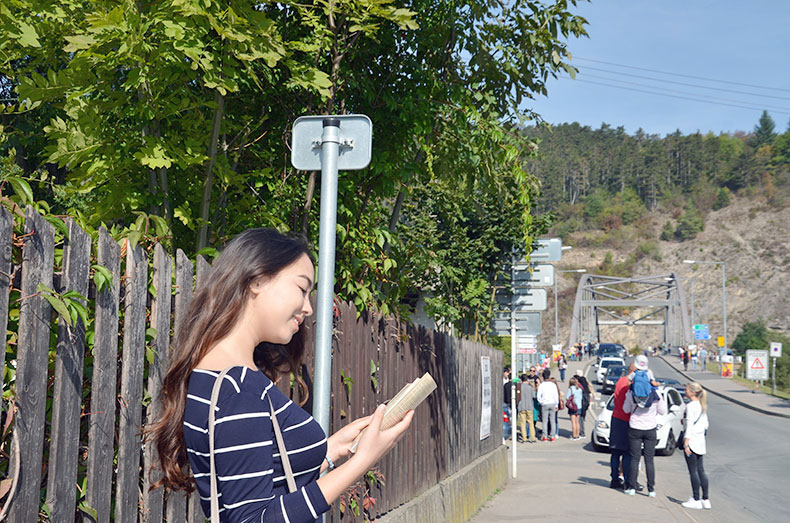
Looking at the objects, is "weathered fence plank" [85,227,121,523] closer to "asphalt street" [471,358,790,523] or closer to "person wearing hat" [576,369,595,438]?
"asphalt street" [471,358,790,523]

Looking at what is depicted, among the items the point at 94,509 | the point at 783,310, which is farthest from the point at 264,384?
the point at 783,310

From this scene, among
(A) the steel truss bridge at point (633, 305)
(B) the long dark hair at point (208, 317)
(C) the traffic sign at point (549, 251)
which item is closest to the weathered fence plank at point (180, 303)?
(B) the long dark hair at point (208, 317)

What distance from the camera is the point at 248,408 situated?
1.89 meters

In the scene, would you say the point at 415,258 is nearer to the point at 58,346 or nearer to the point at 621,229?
the point at 58,346

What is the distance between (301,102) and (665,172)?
191324mm

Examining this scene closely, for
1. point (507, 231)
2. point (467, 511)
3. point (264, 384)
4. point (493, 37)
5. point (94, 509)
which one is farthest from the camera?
point (507, 231)

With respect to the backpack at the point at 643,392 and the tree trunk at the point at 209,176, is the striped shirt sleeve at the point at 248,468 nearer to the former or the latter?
the tree trunk at the point at 209,176

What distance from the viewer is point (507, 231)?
20.5 m

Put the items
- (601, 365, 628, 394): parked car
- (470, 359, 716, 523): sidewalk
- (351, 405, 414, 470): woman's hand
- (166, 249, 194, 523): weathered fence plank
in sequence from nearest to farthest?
(351, 405, 414, 470): woman's hand < (166, 249, 194, 523): weathered fence plank < (470, 359, 716, 523): sidewalk < (601, 365, 628, 394): parked car

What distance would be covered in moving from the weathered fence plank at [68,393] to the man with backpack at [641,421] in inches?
407

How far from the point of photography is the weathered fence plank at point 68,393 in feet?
8.20

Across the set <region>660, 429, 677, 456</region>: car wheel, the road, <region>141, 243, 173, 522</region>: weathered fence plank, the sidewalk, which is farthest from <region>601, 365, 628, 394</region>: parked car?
<region>141, 243, 173, 522</region>: weathered fence plank

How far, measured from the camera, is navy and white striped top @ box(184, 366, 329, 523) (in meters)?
1.86

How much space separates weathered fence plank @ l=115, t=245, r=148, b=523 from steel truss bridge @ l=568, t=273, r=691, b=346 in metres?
116
